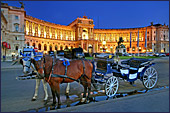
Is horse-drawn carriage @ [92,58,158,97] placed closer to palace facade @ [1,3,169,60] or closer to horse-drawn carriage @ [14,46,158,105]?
horse-drawn carriage @ [14,46,158,105]

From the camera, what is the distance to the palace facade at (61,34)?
140ft

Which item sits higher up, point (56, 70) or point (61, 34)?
point (61, 34)

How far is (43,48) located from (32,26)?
11.0 meters

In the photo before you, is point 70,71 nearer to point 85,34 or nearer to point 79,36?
point 79,36

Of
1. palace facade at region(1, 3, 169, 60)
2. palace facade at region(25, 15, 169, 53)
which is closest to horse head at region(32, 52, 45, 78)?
palace facade at region(1, 3, 169, 60)

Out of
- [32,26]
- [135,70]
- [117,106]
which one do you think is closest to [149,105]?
[117,106]

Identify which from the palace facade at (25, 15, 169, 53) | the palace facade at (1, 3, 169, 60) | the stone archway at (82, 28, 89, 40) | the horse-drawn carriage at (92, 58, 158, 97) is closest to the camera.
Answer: the horse-drawn carriage at (92, 58, 158, 97)

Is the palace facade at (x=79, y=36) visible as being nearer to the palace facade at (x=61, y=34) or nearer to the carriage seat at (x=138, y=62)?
the palace facade at (x=61, y=34)

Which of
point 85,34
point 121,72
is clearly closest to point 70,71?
point 121,72

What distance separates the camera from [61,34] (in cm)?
7062

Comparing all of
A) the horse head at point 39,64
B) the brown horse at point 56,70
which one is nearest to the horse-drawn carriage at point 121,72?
the brown horse at point 56,70

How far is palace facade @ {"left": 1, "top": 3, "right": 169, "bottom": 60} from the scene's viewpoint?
140ft

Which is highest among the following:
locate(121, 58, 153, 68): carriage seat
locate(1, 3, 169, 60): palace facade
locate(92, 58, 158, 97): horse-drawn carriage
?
locate(1, 3, 169, 60): palace facade

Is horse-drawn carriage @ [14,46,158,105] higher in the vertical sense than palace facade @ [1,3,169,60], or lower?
lower
